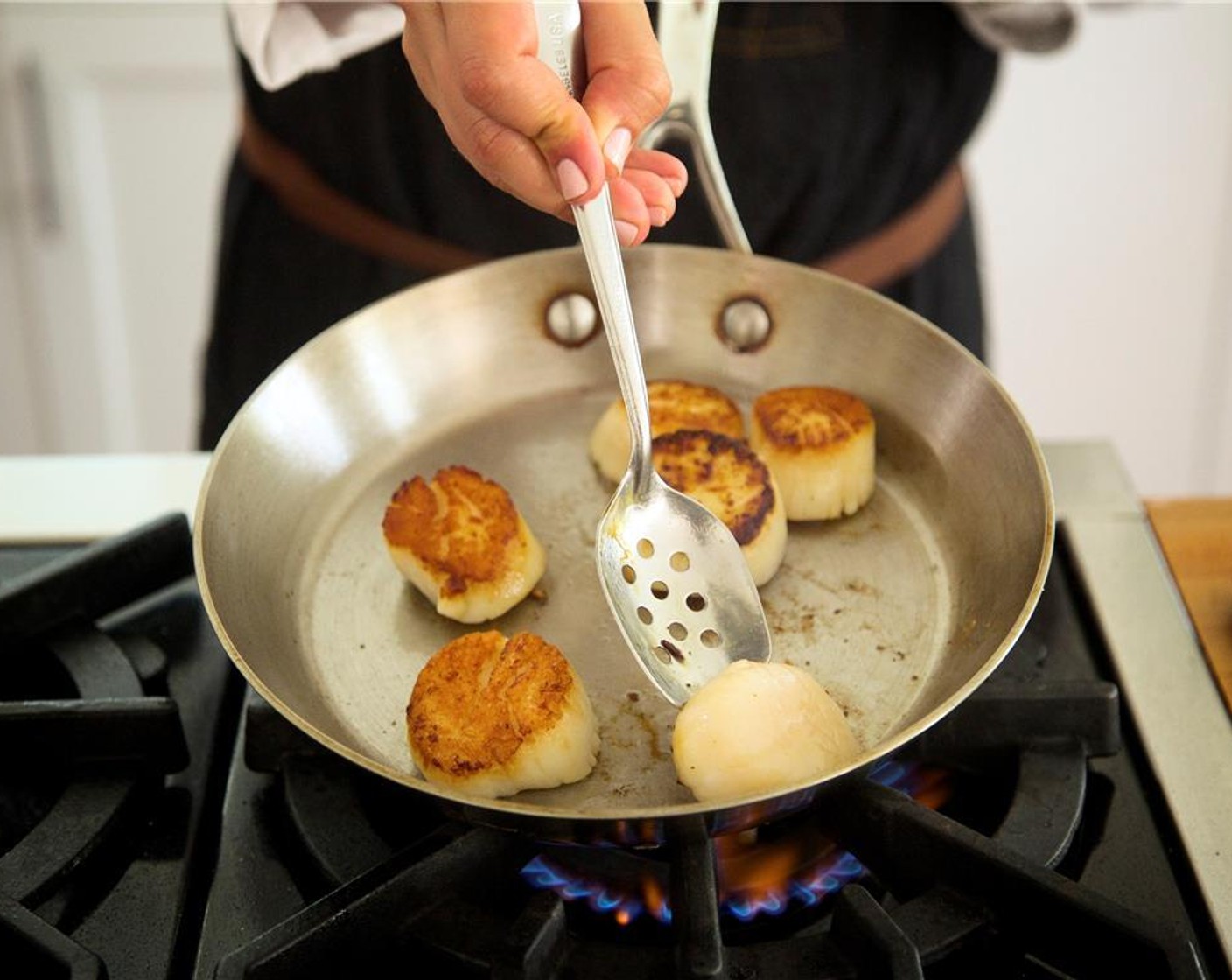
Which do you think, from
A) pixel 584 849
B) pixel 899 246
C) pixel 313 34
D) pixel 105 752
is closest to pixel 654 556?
pixel 584 849

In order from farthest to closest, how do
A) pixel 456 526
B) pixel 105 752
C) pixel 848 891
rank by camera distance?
pixel 456 526
pixel 105 752
pixel 848 891

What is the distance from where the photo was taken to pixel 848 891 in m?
0.59

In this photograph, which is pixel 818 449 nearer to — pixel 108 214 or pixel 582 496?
pixel 582 496

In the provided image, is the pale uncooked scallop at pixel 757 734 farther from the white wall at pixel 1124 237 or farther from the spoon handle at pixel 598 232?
the white wall at pixel 1124 237

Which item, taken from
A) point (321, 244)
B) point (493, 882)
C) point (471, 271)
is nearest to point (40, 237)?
point (321, 244)

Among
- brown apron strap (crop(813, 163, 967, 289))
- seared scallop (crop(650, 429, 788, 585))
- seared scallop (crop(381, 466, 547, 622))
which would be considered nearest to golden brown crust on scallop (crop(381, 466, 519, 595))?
seared scallop (crop(381, 466, 547, 622))

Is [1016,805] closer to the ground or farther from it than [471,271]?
closer to the ground

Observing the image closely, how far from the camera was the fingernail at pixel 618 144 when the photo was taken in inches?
27.3

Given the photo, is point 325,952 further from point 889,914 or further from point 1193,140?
point 1193,140

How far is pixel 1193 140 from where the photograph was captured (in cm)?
199

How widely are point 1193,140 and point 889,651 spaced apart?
1.52 m

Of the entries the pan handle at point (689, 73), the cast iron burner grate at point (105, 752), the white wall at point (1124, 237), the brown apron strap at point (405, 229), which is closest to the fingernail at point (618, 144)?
the pan handle at point (689, 73)

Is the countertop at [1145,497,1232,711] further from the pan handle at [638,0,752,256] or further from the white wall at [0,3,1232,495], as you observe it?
the white wall at [0,3,1232,495]

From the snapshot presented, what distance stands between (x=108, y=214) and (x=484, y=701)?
1.59 meters
